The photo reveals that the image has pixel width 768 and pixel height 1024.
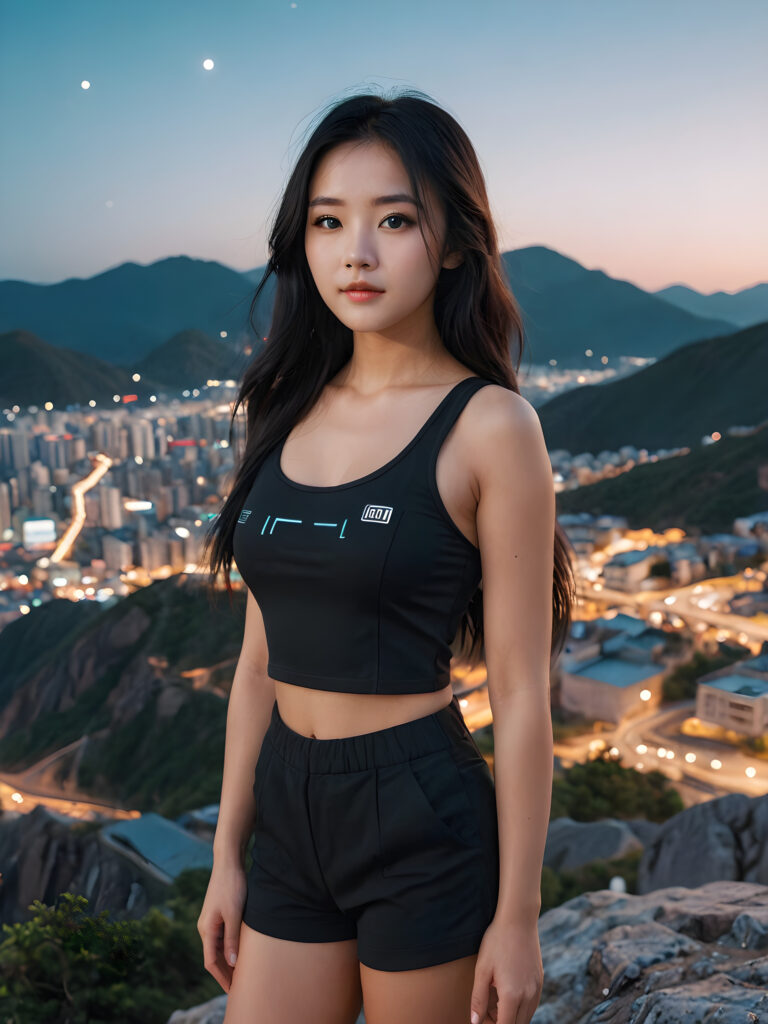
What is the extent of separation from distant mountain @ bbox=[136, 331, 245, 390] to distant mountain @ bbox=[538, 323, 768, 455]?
7.61 meters

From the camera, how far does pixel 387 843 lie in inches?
31.0

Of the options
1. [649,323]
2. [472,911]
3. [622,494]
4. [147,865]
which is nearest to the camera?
[472,911]

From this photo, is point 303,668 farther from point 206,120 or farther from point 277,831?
point 206,120

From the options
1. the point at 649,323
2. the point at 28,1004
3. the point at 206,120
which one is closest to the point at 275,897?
the point at 28,1004

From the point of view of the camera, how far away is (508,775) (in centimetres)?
79

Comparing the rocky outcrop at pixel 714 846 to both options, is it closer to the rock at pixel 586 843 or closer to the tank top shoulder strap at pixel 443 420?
the rock at pixel 586 843

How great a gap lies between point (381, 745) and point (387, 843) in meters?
0.09

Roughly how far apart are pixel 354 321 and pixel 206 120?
9.19 metres

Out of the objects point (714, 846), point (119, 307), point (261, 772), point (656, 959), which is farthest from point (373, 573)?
point (119, 307)

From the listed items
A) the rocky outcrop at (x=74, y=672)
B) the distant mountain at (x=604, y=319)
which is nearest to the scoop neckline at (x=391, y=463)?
the rocky outcrop at (x=74, y=672)

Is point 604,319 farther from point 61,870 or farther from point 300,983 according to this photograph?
point 300,983

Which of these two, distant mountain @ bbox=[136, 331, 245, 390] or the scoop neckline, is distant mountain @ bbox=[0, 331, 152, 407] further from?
the scoop neckline

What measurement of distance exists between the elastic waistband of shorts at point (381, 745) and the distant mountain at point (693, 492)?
42.0 ft

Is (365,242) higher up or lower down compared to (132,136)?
lower down
